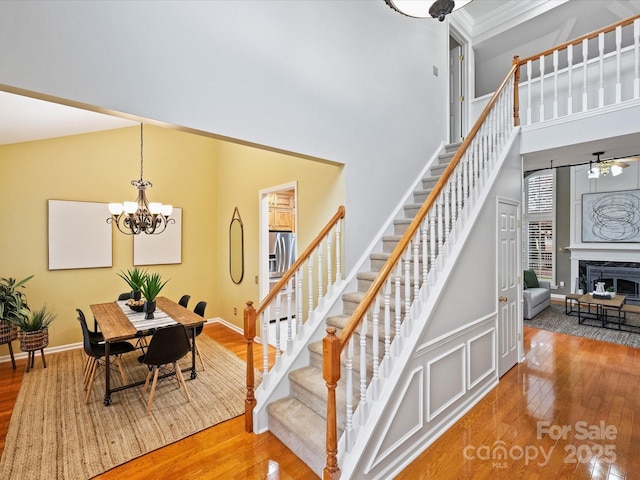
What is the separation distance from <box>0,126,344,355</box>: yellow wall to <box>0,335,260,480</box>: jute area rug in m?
1.27

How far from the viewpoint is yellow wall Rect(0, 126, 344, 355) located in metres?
4.05

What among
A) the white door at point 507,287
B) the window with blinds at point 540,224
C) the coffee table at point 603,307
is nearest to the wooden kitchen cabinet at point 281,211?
the white door at point 507,287

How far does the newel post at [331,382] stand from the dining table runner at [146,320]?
216cm

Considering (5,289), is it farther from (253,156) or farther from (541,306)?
(541,306)

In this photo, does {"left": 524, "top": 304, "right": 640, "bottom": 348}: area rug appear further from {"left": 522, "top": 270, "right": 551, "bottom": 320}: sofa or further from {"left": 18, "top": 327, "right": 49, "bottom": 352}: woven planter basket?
{"left": 18, "top": 327, "right": 49, "bottom": 352}: woven planter basket

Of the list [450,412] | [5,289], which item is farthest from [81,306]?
[450,412]

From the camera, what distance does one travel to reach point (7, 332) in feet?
12.1

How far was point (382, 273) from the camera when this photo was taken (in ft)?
6.71

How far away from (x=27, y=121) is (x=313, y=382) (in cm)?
368

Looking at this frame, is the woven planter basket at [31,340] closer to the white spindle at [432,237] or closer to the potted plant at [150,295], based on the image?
the potted plant at [150,295]

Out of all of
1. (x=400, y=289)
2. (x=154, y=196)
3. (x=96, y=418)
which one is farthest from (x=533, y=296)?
(x=154, y=196)

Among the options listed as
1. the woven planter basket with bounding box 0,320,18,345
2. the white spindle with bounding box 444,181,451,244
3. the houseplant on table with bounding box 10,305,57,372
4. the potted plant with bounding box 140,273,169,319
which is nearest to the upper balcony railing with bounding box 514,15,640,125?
the white spindle with bounding box 444,181,451,244

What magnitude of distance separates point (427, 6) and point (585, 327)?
5.91 m

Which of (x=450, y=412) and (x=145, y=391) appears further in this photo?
(x=145, y=391)
